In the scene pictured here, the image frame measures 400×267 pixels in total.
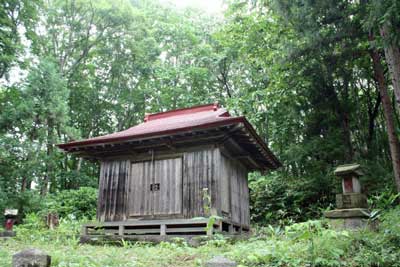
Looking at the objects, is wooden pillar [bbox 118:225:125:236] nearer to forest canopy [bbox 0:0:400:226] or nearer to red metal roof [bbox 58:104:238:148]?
red metal roof [bbox 58:104:238:148]

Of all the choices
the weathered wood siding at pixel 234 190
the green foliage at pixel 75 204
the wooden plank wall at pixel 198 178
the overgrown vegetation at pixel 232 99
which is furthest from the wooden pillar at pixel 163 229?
the green foliage at pixel 75 204

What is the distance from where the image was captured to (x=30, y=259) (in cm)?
465

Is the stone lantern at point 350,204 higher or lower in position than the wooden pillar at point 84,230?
higher

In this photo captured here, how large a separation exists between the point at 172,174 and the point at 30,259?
20.8 feet

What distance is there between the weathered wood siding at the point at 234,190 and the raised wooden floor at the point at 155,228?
0.50 metres

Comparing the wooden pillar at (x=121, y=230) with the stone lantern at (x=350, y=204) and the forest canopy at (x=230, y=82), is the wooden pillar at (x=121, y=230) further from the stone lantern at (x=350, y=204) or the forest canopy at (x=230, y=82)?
the forest canopy at (x=230, y=82)

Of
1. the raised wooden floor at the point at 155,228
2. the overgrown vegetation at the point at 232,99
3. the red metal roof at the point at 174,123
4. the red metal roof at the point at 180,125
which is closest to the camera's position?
the overgrown vegetation at the point at 232,99

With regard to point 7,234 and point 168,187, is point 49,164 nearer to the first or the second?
point 7,234

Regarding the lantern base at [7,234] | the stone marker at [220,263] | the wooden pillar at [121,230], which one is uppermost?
the wooden pillar at [121,230]

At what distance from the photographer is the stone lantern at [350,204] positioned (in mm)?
6938

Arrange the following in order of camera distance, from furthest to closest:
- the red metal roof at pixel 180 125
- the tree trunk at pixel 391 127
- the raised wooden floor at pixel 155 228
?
the tree trunk at pixel 391 127
the raised wooden floor at pixel 155 228
the red metal roof at pixel 180 125

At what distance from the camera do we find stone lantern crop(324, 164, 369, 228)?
6.94 metres

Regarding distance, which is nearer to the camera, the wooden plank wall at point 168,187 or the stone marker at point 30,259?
the stone marker at point 30,259

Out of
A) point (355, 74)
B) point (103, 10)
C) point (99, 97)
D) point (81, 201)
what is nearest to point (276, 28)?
point (355, 74)
